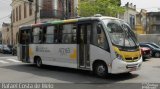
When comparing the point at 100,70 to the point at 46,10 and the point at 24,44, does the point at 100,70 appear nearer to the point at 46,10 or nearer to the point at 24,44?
the point at 24,44

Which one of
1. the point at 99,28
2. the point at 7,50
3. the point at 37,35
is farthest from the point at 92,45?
the point at 7,50

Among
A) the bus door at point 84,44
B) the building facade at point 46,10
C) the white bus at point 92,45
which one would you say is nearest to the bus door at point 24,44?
the white bus at point 92,45

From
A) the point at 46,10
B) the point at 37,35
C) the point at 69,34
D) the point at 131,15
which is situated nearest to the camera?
the point at 69,34

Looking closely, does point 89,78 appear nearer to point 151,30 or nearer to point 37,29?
point 37,29

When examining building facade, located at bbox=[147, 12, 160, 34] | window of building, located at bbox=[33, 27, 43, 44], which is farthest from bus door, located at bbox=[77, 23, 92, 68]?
building facade, located at bbox=[147, 12, 160, 34]

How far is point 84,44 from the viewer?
15703 mm

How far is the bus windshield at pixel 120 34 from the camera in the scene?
14.5 m

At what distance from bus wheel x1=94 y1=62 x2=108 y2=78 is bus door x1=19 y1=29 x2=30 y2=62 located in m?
6.95

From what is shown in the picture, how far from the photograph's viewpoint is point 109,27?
14.8 meters

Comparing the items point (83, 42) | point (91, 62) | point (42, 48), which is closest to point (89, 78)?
point (91, 62)

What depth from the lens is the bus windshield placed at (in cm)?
1447

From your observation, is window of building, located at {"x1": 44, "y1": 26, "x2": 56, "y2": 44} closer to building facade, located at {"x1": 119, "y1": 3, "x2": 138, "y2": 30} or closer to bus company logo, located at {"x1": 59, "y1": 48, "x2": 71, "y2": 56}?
bus company logo, located at {"x1": 59, "y1": 48, "x2": 71, "y2": 56}

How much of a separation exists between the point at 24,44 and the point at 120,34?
8330 millimetres

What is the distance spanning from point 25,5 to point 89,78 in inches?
1474
